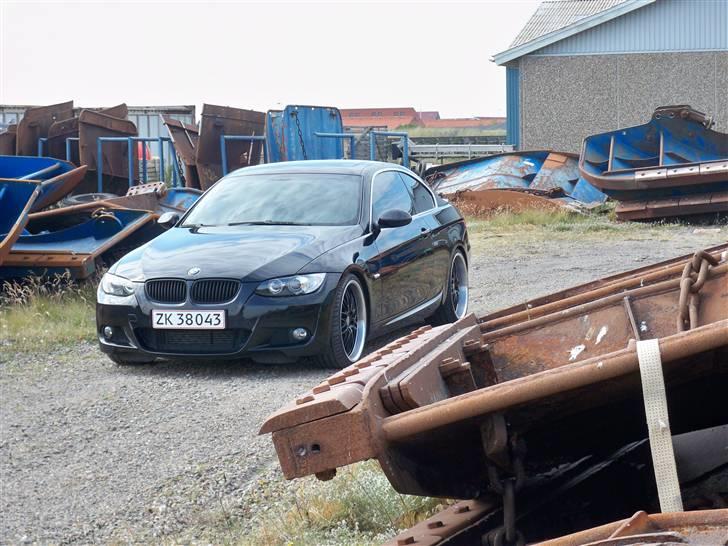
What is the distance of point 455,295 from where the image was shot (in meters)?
10.5

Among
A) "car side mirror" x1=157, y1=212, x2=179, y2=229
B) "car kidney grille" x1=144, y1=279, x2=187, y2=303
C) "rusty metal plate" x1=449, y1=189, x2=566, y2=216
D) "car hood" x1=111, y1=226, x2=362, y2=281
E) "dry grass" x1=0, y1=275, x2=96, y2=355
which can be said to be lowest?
"rusty metal plate" x1=449, y1=189, x2=566, y2=216

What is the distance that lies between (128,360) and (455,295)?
327 centimetres

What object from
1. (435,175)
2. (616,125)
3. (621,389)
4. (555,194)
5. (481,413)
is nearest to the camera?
(481,413)

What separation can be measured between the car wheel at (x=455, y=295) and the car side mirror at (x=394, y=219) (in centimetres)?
138

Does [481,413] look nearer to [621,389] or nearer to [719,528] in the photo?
[621,389]

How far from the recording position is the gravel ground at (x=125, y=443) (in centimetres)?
531

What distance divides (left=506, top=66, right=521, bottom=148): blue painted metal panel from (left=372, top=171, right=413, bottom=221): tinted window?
72.8 ft

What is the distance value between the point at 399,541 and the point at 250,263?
5027 mm

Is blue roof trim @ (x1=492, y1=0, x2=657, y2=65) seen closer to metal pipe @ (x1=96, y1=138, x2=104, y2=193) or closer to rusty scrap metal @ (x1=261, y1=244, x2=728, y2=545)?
metal pipe @ (x1=96, y1=138, x2=104, y2=193)

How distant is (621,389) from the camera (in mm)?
3125

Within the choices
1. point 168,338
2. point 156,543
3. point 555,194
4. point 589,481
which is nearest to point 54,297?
point 168,338

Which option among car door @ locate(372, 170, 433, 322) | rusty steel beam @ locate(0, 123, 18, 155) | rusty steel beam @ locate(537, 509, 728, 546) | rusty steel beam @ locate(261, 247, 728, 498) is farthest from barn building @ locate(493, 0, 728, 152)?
rusty steel beam @ locate(537, 509, 728, 546)

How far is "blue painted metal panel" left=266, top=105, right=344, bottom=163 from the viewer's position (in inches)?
771

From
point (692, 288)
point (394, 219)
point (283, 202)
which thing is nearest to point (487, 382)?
point (692, 288)
